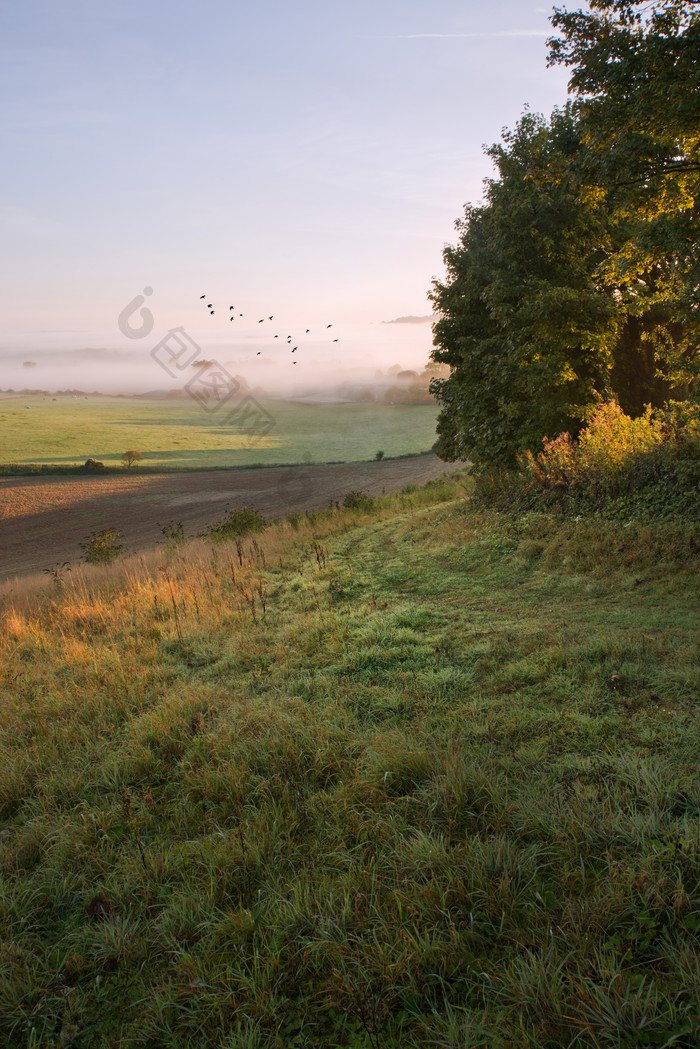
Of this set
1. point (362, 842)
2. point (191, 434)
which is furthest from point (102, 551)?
point (191, 434)

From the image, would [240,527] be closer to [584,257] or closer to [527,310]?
[527,310]

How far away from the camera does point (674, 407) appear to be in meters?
12.6

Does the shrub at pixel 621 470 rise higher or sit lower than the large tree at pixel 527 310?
lower

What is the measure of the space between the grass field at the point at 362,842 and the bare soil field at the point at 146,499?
21.7 m

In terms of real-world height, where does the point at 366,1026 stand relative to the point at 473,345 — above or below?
below

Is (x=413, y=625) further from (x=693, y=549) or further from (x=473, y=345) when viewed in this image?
(x=473, y=345)

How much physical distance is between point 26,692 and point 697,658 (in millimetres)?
7208

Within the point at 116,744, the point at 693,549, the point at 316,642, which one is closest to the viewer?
the point at 116,744

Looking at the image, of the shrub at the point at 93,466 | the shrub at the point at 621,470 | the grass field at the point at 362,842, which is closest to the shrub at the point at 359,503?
the shrub at the point at 621,470

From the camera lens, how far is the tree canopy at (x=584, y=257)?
26.3 feet

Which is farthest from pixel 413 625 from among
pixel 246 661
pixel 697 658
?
pixel 697 658

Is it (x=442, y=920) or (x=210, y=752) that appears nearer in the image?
(x=442, y=920)

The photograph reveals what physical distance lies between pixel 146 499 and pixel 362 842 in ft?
131

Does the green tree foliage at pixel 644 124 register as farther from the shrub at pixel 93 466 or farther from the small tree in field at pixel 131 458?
the small tree in field at pixel 131 458
